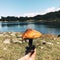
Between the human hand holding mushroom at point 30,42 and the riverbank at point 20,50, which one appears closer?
the human hand holding mushroom at point 30,42

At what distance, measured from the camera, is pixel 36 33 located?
4160 mm

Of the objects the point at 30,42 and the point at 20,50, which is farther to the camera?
the point at 20,50

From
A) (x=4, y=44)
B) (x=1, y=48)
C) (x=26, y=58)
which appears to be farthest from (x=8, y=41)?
(x=26, y=58)

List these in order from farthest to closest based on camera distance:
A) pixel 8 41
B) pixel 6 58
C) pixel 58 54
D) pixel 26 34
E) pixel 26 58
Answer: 1. pixel 8 41
2. pixel 58 54
3. pixel 6 58
4. pixel 26 58
5. pixel 26 34

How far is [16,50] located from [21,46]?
1051 mm

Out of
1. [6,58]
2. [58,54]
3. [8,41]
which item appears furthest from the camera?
[8,41]

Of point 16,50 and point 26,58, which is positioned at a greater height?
point 26,58

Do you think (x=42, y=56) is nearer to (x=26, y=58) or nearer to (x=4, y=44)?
(x=4, y=44)

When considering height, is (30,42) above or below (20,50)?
above

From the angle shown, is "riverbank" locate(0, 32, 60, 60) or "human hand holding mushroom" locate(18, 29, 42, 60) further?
"riverbank" locate(0, 32, 60, 60)

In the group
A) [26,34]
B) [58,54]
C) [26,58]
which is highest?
[26,34]

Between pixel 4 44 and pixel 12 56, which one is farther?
pixel 4 44

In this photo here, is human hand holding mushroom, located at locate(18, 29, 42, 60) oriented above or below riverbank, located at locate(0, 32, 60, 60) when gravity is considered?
above

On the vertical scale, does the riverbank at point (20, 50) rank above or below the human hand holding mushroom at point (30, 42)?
below
